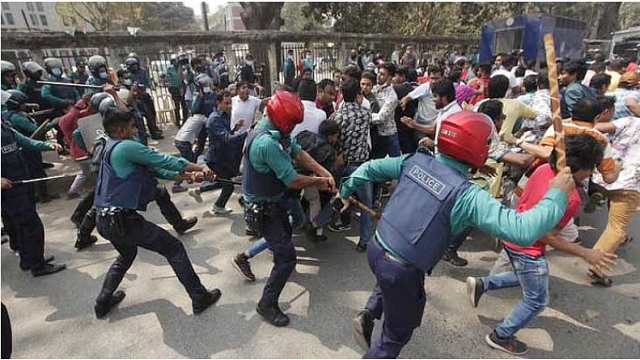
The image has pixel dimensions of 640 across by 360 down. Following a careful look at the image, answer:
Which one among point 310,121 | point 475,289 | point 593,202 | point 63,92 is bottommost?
point 475,289

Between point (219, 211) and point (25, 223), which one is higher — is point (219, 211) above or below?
below

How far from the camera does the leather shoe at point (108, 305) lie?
10.0 ft

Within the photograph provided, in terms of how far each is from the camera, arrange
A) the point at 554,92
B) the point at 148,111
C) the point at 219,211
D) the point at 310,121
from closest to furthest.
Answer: the point at 554,92 < the point at 310,121 < the point at 219,211 < the point at 148,111

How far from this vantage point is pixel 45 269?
3.69 meters

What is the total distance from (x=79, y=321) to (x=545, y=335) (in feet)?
12.4

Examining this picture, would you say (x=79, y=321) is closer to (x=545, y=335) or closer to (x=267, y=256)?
(x=267, y=256)

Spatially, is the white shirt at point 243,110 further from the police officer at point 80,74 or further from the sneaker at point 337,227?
the police officer at point 80,74

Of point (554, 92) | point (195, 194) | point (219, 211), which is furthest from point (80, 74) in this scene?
point (554, 92)

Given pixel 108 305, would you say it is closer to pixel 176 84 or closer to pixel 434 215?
pixel 434 215

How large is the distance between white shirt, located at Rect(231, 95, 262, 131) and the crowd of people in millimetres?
17

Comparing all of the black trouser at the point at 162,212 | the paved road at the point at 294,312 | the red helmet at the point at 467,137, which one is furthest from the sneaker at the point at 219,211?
the red helmet at the point at 467,137

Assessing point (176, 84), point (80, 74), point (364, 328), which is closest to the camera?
point (364, 328)

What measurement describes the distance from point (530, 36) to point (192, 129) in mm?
15177

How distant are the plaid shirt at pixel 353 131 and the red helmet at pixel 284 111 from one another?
3.57ft
